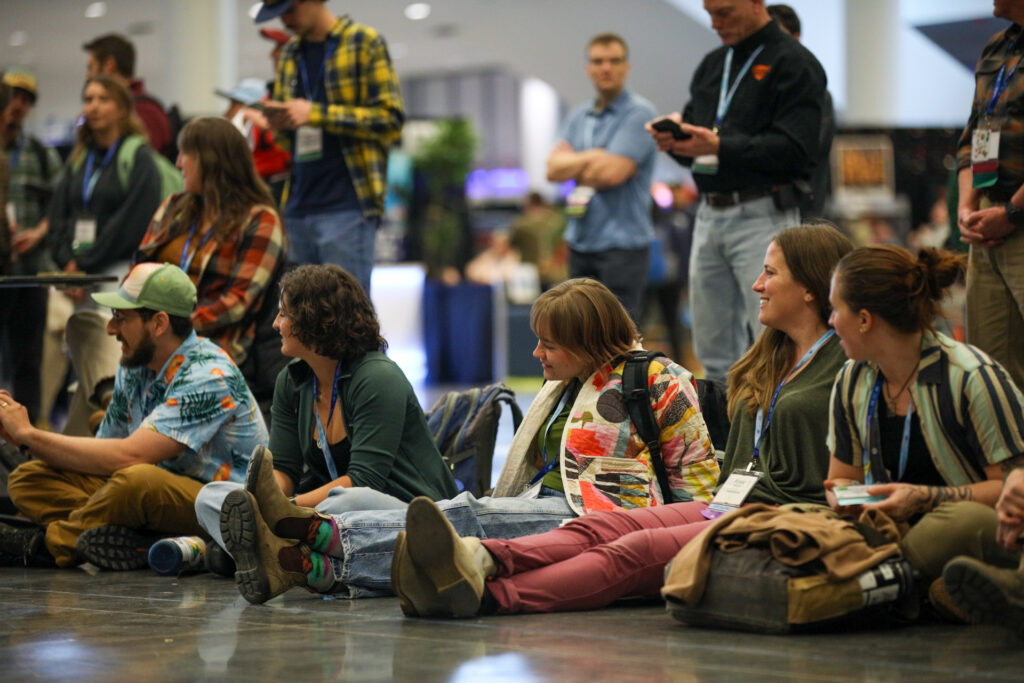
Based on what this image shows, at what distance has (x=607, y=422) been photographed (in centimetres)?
330

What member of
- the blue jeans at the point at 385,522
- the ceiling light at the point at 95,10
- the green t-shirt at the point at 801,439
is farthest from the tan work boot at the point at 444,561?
the ceiling light at the point at 95,10

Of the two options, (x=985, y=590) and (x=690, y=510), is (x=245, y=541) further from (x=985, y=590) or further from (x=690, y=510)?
(x=985, y=590)

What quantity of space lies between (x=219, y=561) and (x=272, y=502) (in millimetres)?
686

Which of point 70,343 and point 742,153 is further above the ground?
point 742,153

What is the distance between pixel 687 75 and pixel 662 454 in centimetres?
1557

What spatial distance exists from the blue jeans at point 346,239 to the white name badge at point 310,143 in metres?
0.23

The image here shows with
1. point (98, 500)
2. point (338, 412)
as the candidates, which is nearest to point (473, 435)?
point (338, 412)

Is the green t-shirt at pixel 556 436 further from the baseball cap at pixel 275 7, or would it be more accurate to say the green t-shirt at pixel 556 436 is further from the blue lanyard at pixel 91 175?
the blue lanyard at pixel 91 175

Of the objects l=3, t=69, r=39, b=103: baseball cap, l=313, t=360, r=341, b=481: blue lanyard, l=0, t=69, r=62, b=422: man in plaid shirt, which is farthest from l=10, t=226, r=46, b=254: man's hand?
l=313, t=360, r=341, b=481: blue lanyard

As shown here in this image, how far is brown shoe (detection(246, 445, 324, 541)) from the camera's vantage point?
3020 mm

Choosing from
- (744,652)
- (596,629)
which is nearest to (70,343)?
(596,629)

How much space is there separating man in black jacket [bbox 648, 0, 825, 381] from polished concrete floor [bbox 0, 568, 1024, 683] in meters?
1.75

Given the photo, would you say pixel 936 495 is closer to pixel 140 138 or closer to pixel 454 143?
pixel 140 138

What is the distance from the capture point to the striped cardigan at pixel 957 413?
8.84 ft
